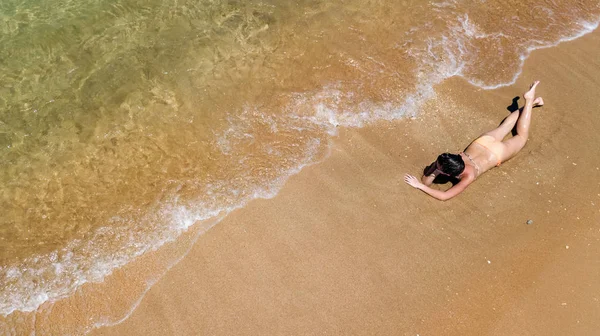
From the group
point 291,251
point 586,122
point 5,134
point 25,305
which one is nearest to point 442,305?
point 291,251

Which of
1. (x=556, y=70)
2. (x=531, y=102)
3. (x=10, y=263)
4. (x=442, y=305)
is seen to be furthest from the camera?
(x=556, y=70)

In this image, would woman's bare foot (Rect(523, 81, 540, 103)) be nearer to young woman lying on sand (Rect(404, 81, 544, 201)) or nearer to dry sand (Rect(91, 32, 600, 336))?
young woman lying on sand (Rect(404, 81, 544, 201))

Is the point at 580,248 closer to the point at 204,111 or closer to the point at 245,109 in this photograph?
the point at 245,109

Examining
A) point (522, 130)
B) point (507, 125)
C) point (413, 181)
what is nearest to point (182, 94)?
point (413, 181)

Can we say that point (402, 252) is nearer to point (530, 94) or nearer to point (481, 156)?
point (481, 156)

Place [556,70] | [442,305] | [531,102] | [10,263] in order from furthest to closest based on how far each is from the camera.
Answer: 1. [556,70]
2. [531,102]
3. [10,263]
4. [442,305]

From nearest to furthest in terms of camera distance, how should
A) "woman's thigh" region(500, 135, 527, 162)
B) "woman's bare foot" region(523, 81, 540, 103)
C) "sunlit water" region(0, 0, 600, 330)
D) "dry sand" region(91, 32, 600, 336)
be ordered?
"dry sand" region(91, 32, 600, 336), "sunlit water" region(0, 0, 600, 330), "woman's thigh" region(500, 135, 527, 162), "woman's bare foot" region(523, 81, 540, 103)

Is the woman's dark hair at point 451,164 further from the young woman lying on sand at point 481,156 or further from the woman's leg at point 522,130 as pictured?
the woman's leg at point 522,130

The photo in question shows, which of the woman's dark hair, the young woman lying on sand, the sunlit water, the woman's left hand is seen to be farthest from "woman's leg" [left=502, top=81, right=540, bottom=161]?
the woman's left hand
